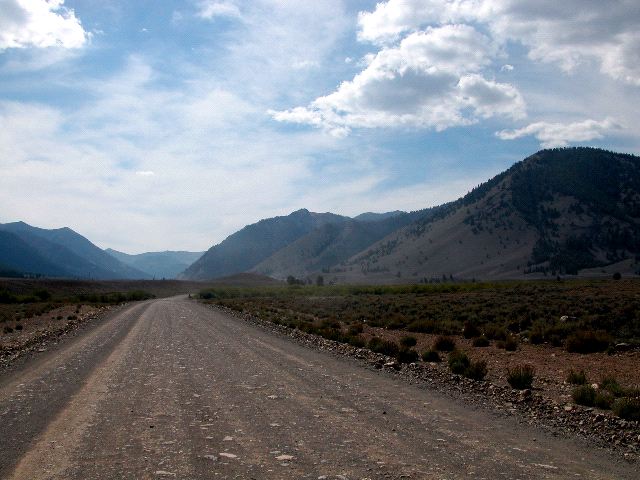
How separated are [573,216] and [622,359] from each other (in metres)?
150

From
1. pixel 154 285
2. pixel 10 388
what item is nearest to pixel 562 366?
pixel 10 388

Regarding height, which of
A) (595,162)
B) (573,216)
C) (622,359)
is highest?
(595,162)

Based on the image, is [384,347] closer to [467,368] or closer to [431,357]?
[431,357]

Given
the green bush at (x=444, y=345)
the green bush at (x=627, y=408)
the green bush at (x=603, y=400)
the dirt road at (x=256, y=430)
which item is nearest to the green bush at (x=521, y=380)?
the green bush at (x=603, y=400)

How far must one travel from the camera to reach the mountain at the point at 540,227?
137875mm

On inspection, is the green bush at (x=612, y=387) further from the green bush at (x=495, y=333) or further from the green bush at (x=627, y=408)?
the green bush at (x=495, y=333)

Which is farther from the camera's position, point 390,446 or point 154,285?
point 154,285

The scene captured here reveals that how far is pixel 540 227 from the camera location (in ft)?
500

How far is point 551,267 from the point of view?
129375 mm

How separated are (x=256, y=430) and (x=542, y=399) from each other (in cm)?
597

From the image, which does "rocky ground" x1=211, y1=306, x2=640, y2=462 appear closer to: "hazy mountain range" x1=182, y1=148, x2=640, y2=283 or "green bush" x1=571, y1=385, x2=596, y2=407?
"green bush" x1=571, y1=385, x2=596, y2=407

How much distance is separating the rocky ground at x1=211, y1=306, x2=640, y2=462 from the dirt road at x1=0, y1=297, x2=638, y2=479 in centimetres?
53

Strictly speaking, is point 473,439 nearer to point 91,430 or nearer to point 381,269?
point 91,430

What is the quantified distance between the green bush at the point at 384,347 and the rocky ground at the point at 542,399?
16.4 inches
